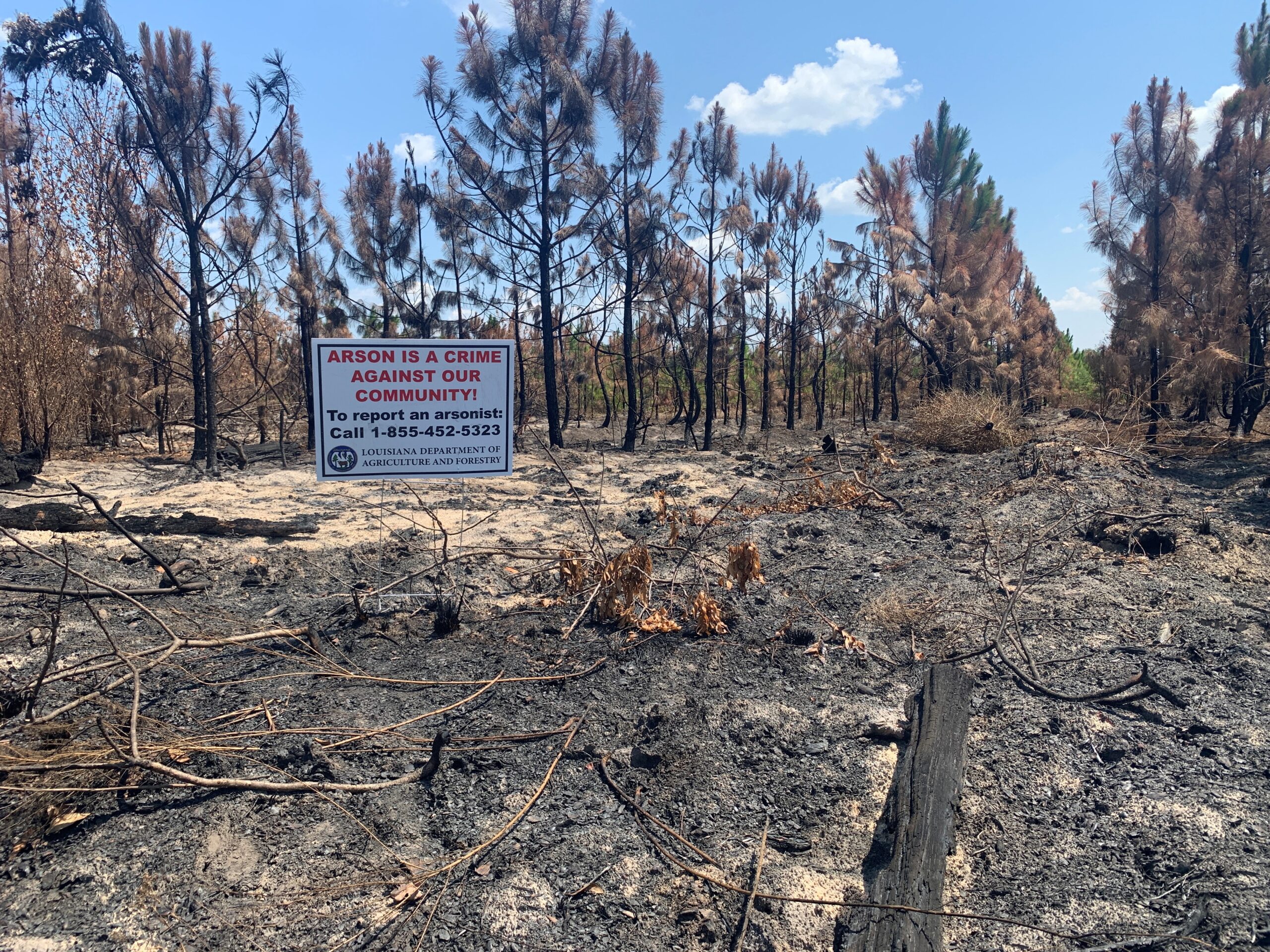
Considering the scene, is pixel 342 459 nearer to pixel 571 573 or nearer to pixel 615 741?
pixel 571 573

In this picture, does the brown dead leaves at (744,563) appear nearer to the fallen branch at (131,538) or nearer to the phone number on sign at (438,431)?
the phone number on sign at (438,431)

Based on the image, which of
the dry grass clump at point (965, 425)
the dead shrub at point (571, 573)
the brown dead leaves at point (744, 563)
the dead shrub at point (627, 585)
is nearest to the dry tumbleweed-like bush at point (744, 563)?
the brown dead leaves at point (744, 563)

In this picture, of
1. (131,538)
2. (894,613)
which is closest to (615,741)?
(894,613)

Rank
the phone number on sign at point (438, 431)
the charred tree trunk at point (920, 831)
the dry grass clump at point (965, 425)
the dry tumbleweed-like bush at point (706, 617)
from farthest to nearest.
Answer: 1. the dry grass clump at point (965, 425)
2. the phone number on sign at point (438, 431)
3. the dry tumbleweed-like bush at point (706, 617)
4. the charred tree trunk at point (920, 831)

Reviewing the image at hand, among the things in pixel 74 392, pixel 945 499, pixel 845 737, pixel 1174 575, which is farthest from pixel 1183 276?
pixel 74 392

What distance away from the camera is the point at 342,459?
489 cm

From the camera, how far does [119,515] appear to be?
24.0 feet

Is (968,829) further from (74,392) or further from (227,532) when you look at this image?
(74,392)

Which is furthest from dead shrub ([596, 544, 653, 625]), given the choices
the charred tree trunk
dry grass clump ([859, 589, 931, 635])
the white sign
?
the charred tree trunk

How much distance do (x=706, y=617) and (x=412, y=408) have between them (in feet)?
7.53

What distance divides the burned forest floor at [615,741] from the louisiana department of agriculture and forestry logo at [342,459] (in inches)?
32.7

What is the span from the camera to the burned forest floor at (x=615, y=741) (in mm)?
2334

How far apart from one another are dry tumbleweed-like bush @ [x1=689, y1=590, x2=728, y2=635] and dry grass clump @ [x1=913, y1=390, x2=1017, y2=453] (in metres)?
10.7

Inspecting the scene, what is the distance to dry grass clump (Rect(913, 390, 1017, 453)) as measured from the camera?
1368cm
